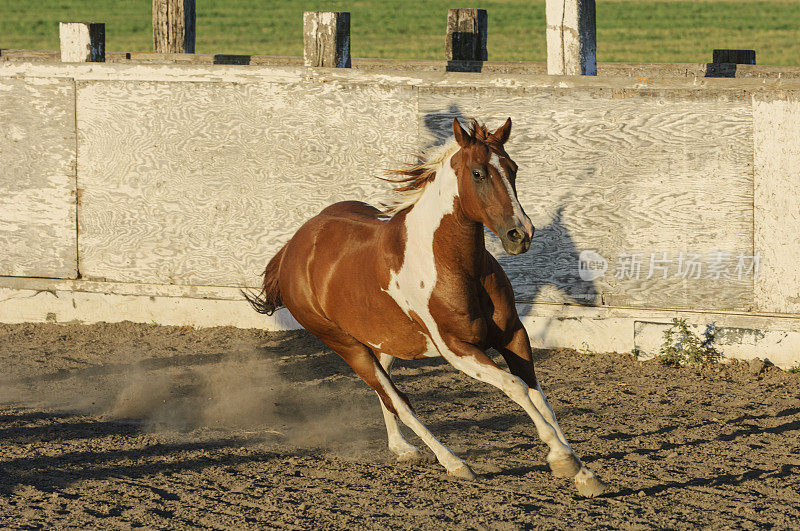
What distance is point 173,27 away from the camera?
39.3 ft

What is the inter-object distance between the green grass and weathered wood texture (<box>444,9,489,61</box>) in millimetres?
20334

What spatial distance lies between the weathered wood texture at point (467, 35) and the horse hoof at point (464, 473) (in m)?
5.66

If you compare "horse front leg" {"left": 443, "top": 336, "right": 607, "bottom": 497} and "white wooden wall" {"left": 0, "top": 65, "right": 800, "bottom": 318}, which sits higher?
"white wooden wall" {"left": 0, "top": 65, "right": 800, "bottom": 318}

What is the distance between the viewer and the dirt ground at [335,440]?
207 inches

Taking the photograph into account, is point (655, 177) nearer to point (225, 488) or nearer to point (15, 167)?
point (225, 488)

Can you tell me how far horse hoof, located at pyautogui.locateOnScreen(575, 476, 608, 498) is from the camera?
5367 millimetres

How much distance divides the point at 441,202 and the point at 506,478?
1.55 meters

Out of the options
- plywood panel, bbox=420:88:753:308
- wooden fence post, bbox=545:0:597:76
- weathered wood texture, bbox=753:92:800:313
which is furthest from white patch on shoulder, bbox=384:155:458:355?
weathered wood texture, bbox=753:92:800:313

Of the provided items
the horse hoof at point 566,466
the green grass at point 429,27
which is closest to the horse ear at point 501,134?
the horse hoof at point 566,466

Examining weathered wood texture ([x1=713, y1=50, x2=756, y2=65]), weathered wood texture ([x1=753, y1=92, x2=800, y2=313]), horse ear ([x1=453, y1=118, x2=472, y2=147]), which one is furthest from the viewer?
weathered wood texture ([x1=713, y1=50, x2=756, y2=65])

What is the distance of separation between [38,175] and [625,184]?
521 centimetres

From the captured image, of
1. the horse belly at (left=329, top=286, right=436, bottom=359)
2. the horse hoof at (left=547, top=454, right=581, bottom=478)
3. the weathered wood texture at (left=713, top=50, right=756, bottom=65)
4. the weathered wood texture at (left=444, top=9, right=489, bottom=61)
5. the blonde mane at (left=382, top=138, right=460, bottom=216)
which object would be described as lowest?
the horse hoof at (left=547, top=454, right=581, bottom=478)

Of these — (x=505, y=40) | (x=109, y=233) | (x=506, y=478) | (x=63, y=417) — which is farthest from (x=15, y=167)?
(x=505, y=40)

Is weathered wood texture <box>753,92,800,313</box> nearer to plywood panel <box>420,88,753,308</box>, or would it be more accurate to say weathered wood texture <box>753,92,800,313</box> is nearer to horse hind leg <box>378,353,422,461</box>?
plywood panel <box>420,88,753,308</box>
